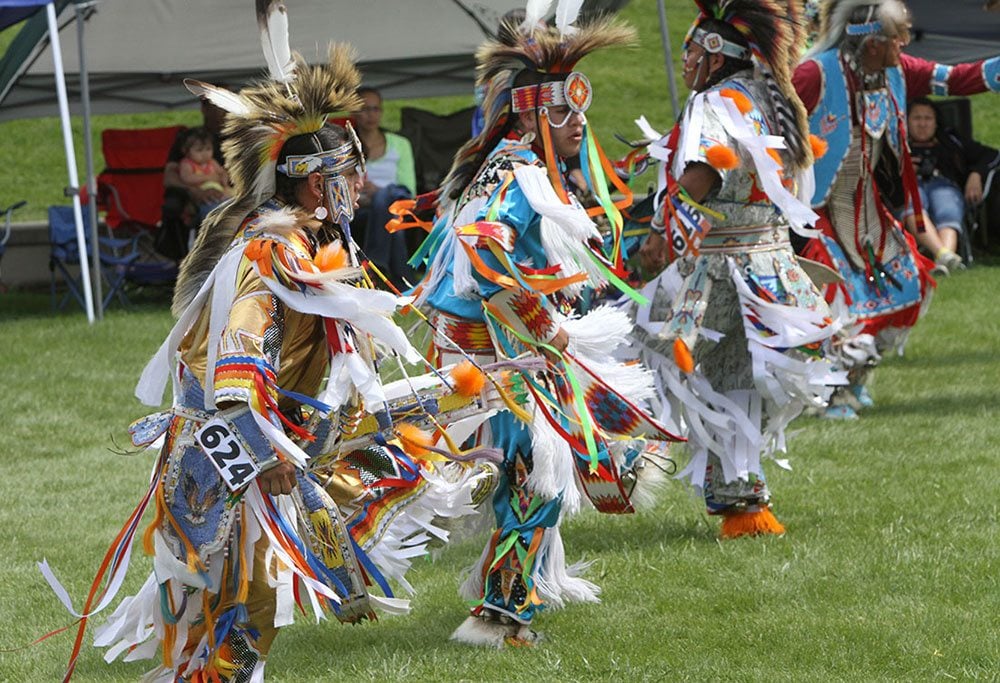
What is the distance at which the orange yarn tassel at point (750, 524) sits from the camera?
523cm

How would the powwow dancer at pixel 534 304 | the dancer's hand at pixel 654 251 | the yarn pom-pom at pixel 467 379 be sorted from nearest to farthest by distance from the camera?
the yarn pom-pom at pixel 467 379 < the powwow dancer at pixel 534 304 < the dancer's hand at pixel 654 251

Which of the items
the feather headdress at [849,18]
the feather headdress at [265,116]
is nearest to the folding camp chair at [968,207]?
the feather headdress at [849,18]

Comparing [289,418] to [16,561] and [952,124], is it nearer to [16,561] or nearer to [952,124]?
[16,561]

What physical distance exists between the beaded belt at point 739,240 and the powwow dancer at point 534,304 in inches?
36.7

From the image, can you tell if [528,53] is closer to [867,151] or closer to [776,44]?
[776,44]

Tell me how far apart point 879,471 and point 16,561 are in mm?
3326

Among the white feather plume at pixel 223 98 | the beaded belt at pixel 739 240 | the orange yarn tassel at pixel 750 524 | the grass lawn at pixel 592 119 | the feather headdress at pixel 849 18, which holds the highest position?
the white feather plume at pixel 223 98

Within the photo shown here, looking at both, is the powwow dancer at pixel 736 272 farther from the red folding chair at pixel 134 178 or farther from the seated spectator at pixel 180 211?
the red folding chair at pixel 134 178

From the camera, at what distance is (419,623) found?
14.6 feet

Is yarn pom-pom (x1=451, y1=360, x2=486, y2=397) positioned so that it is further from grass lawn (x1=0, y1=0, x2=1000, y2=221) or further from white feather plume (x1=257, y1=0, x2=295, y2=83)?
grass lawn (x1=0, y1=0, x2=1000, y2=221)

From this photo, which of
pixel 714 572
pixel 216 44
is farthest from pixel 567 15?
pixel 216 44

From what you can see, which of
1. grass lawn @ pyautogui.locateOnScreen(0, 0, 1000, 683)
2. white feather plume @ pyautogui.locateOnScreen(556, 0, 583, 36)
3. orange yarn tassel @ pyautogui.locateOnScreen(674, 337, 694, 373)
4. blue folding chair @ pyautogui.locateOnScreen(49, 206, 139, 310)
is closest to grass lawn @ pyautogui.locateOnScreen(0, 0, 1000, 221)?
blue folding chair @ pyautogui.locateOnScreen(49, 206, 139, 310)

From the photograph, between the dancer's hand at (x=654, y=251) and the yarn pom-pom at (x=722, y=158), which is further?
the dancer's hand at (x=654, y=251)

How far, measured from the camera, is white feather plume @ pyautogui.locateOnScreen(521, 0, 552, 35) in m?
4.23
